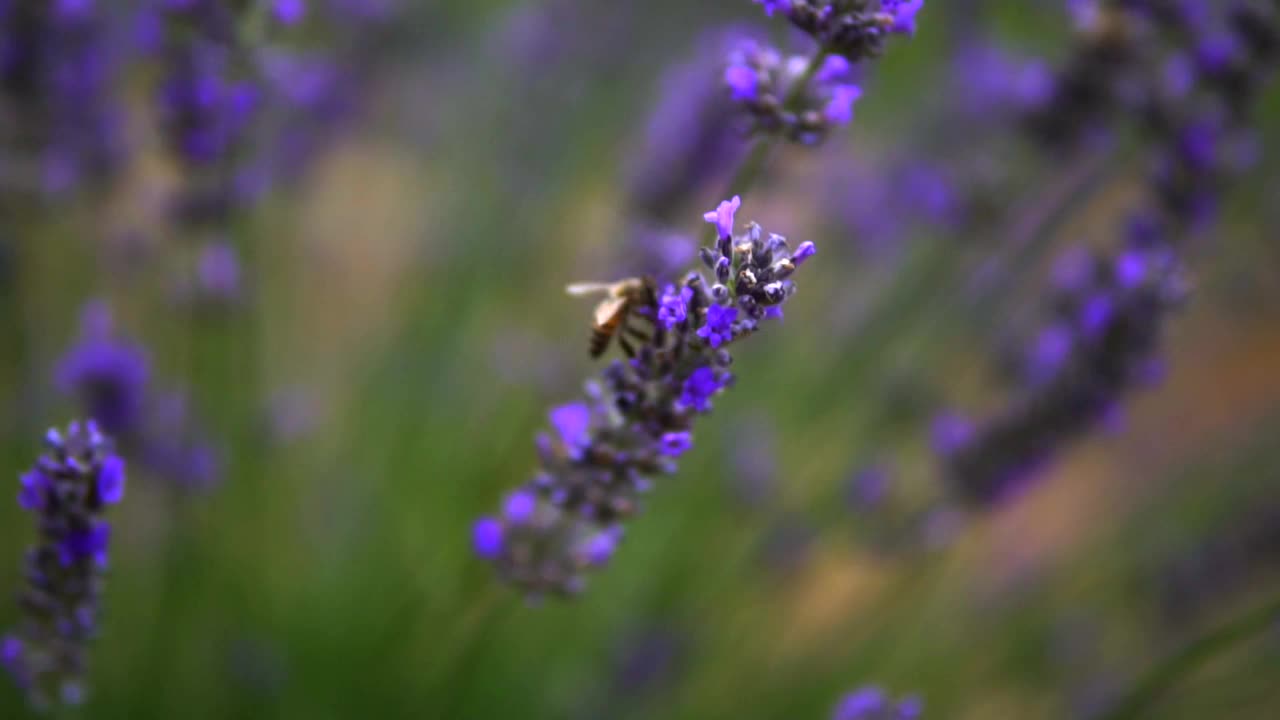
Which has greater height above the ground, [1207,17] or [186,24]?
[186,24]

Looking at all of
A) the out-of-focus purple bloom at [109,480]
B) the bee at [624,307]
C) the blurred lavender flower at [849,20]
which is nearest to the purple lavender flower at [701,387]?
the bee at [624,307]

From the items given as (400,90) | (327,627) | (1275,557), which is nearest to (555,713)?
(327,627)

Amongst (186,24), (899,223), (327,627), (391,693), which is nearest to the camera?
(186,24)

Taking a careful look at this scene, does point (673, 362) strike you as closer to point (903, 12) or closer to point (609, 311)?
point (609, 311)

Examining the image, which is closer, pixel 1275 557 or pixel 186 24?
pixel 186 24

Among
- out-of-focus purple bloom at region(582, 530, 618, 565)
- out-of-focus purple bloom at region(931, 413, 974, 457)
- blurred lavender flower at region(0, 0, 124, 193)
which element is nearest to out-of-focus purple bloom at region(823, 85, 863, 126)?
out-of-focus purple bloom at region(582, 530, 618, 565)

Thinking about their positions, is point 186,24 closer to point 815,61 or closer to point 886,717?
point 815,61

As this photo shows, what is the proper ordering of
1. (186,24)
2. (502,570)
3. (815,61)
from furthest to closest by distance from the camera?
(186,24), (502,570), (815,61)
